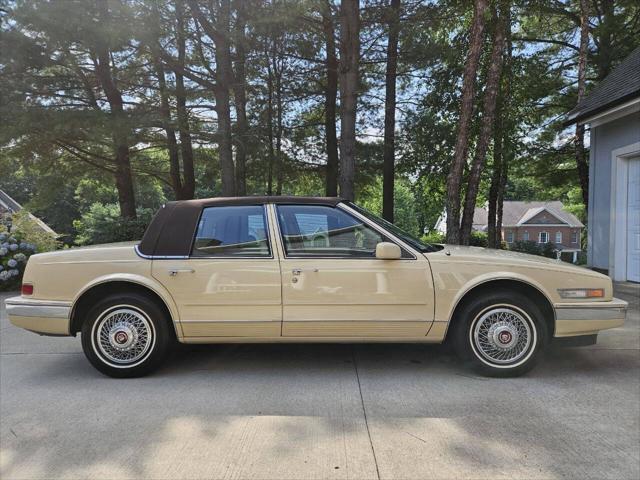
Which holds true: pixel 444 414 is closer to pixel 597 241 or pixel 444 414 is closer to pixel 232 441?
pixel 232 441

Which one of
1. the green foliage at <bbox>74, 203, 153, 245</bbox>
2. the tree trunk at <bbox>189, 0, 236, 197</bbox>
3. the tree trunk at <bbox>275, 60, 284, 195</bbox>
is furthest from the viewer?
the tree trunk at <bbox>275, 60, 284, 195</bbox>

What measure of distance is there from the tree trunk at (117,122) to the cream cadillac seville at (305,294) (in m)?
8.98

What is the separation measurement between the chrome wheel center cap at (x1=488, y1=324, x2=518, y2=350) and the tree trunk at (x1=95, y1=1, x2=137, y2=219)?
11269mm

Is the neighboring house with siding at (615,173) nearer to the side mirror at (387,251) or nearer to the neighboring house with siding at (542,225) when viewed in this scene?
the side mirror at (387,251)

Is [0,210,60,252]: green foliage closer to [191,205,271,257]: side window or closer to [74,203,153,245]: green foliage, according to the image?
[74,203,153,245]: green foliage

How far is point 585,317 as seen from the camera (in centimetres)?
376

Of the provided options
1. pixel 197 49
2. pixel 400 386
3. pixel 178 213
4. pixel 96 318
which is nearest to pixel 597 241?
pixel 400 386

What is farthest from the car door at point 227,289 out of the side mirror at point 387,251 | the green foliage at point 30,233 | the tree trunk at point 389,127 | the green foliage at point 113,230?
the tree trunk at point 389,127

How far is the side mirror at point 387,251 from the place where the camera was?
146 inches

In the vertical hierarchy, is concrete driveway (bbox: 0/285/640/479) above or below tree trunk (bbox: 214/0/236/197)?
below

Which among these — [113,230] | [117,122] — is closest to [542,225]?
[113,230]

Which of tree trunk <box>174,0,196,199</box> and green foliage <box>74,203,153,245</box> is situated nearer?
→ tree trunk <box>174,0,196,199</box>

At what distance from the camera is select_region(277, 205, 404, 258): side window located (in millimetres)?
3891

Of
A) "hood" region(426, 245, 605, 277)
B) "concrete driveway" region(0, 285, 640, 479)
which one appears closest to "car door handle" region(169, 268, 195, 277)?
"concrete driveway" region(0, 285, 640, 479)
